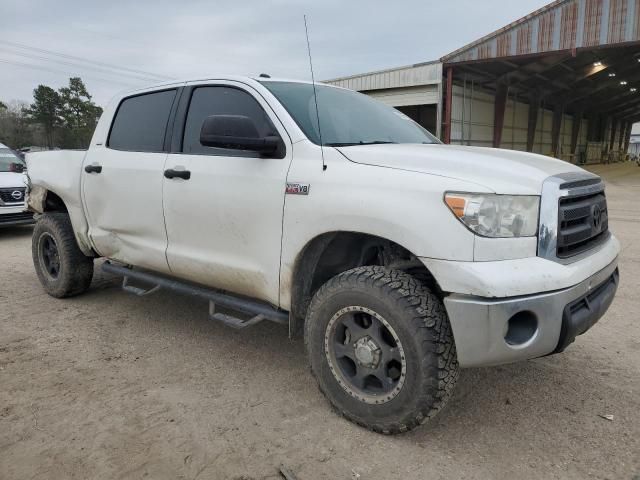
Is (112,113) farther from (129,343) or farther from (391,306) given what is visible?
(391,306)

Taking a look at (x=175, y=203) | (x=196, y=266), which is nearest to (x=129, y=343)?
(x=196, y=266)

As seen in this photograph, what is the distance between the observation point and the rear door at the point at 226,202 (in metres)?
3.01

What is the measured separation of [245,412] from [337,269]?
992 mm

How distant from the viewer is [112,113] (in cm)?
446

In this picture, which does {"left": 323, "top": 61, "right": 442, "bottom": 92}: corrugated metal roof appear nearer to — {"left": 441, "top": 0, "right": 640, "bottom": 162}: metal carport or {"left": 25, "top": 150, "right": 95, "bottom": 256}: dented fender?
{"left": 441, "top": 0, "right": 640, "bottom": 162}: metal carport

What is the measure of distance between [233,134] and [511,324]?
→ 1.76 m

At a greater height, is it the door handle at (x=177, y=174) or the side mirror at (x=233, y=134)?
the side mirror at (x=233, y=134)

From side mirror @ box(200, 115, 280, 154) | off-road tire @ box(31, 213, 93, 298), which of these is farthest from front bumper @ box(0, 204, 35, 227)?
side mirror @ box(200, 115, 280, 154)

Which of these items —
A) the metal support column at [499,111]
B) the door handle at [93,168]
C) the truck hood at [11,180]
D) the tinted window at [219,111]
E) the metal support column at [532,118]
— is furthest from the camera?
the metal support column at [532,118]

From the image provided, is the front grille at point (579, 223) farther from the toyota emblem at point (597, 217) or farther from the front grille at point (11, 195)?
the front grille at point (11, 195)

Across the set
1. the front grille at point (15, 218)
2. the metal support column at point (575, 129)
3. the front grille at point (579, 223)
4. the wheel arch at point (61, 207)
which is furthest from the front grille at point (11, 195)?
the metal support column at point (575, 129)

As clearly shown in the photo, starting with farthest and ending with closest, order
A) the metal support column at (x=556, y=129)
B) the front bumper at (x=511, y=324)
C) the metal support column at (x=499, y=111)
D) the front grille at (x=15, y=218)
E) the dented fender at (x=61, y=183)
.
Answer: the metal support column at (x=556, y=129)
the metal support column at (x=499, y=111)
the front grille at (x=15, y=218)
the dented fender at (x=61, y=183)
the front bumper at (x=511, y=324)

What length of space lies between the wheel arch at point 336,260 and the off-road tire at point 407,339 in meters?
0.22

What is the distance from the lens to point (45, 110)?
4847cm
